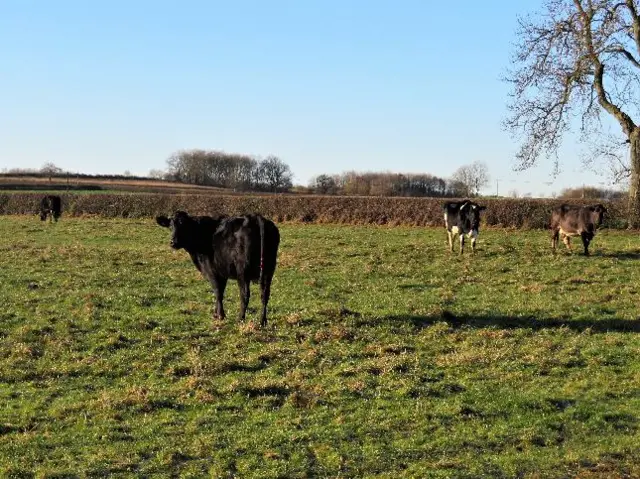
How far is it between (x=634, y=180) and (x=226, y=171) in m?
93.3

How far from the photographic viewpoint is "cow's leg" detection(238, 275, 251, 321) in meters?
12.1

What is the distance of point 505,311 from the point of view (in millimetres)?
13094

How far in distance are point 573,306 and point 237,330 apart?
6.54 meters

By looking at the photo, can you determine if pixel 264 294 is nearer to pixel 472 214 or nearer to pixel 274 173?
pixel 472 214

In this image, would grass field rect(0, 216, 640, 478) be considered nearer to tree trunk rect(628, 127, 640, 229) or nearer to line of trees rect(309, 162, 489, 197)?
tree trunk rect(628, 127, 640, 229)

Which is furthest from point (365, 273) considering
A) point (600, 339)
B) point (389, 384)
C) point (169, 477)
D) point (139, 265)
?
point (169, 477)

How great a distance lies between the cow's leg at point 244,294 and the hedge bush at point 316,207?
1022 inches

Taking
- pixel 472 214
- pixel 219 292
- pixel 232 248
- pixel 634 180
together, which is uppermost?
pixel 634 180

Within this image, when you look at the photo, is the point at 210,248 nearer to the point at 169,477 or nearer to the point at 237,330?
the point at 237,330

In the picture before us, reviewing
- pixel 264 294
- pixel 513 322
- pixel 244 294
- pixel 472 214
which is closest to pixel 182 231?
pixel 244 294

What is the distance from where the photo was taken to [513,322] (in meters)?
12.2

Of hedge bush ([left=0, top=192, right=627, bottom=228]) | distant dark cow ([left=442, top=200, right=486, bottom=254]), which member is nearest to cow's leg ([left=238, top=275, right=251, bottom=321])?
distant dark cow ([left=442, top=200, right=486, bottom=254])

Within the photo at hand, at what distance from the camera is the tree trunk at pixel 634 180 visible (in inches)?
1248

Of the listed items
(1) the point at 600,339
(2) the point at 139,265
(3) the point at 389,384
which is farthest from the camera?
(2) the point at 139,265
